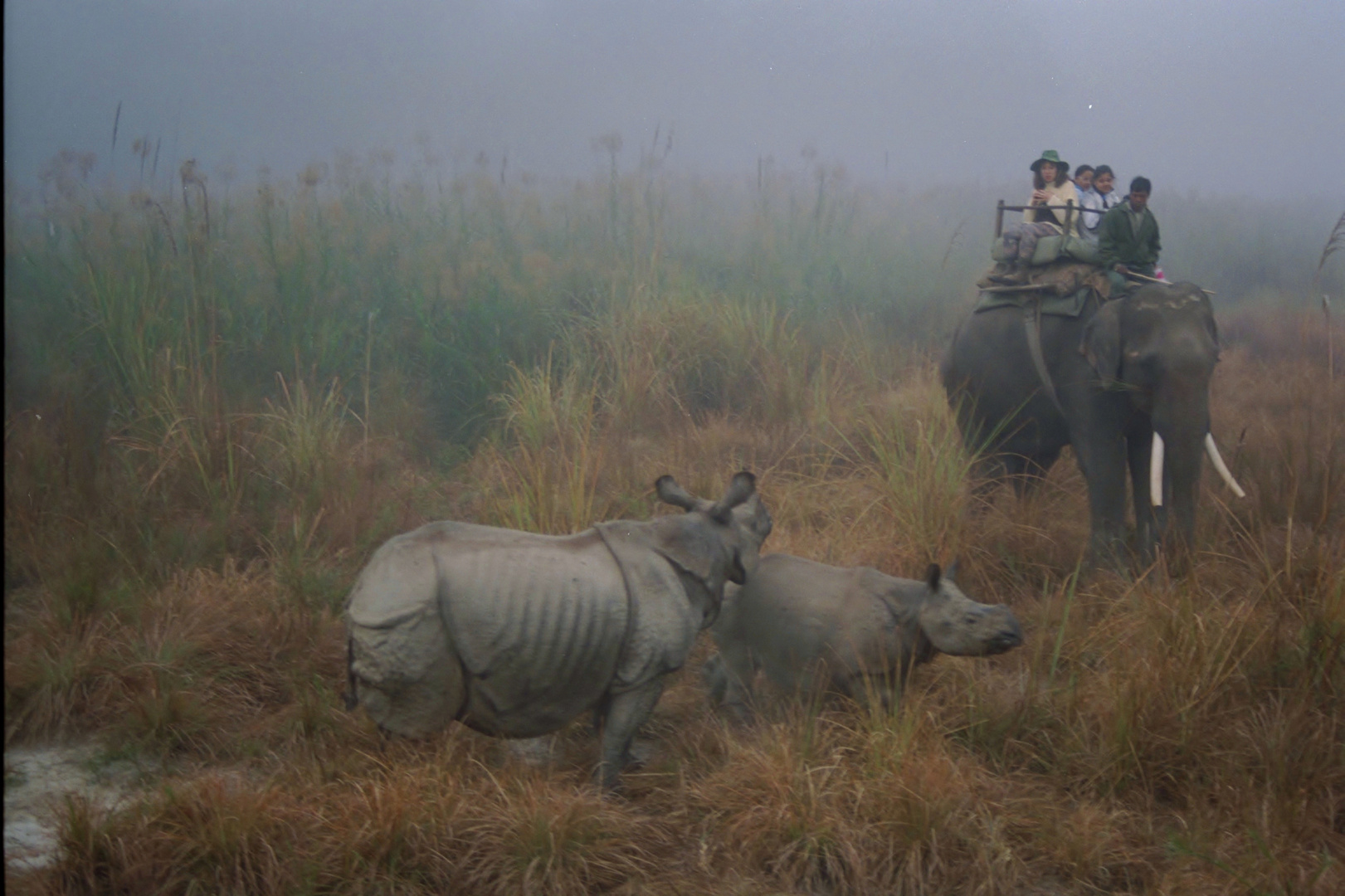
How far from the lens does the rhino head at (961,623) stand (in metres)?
3.36

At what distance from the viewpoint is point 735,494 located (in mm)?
3285

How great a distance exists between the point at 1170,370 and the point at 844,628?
6.35 feet

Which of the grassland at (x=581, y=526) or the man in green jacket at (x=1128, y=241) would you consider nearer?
the grassland at (x=581, y=526)

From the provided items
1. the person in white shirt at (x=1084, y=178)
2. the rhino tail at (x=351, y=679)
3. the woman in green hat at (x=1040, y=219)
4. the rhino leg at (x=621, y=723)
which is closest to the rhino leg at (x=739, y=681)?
the rhino leg at (x=621, y=723)

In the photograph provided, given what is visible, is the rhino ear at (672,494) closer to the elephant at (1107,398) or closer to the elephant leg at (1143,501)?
the elephant at (1107,398)

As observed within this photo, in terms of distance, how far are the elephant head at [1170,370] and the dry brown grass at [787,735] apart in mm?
274

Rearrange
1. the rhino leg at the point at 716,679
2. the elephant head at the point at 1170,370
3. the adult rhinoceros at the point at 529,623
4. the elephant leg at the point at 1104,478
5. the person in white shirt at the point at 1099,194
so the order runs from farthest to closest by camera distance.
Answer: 1. the person in white shirt at the point at 1099,194
2. the elephant leg at the point at 1104,478
3. the elephant head at the point at 1170,370
4. the rhino leg at the point at 716,679
5. the adult rhinoceros at the point at 529,623

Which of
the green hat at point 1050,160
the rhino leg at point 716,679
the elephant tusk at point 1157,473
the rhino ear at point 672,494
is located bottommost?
the rhino leg at point 716,679

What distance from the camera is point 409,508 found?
501cm

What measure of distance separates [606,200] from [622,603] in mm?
5153

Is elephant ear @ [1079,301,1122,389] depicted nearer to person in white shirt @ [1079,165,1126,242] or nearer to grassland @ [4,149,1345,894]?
grassland @ [4,149,1345,894]

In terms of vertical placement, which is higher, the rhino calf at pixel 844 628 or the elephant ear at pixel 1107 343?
the elephant ear at pixel 1107 343

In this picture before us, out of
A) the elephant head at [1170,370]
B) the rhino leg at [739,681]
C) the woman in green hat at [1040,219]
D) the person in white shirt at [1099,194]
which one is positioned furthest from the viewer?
the person in white shirt at [1099,194]

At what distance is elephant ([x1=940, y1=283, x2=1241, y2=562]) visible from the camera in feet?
15.0
